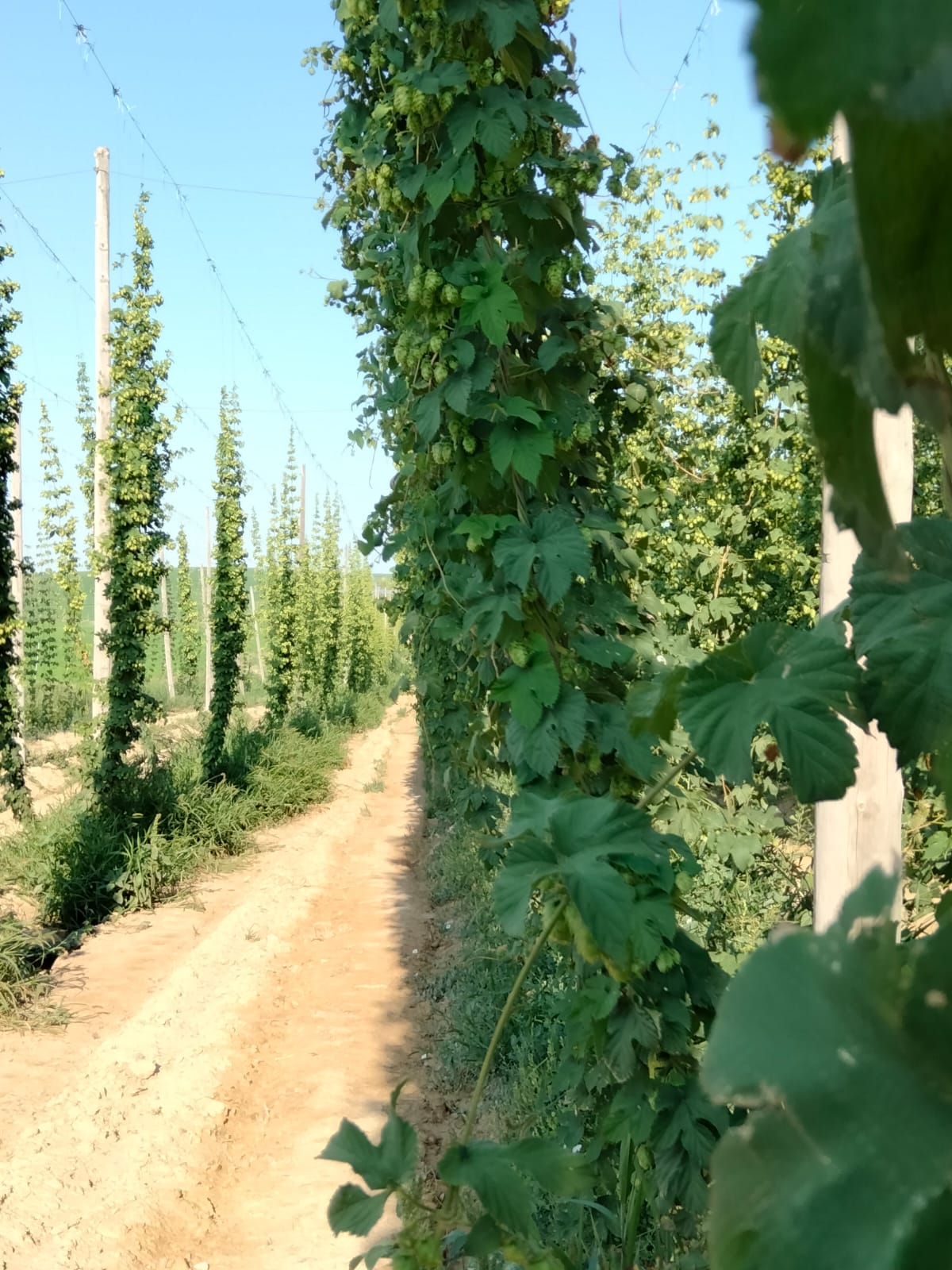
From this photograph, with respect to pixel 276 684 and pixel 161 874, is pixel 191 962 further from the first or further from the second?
pixel 276 684

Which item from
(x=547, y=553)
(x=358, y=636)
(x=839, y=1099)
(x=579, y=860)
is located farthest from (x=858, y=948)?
(x=358, y=636)

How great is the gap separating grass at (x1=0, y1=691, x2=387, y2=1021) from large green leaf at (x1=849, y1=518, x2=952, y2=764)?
22.5 ft

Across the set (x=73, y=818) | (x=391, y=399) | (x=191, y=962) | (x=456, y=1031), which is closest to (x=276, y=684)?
(x=73, y=818)

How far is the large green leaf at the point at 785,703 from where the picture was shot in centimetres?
80

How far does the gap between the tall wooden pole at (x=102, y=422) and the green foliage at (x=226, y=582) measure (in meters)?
2.19

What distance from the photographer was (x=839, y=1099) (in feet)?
0.79

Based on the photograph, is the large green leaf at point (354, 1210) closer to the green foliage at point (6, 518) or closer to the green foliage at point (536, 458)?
the green foliage at point (536, 458)

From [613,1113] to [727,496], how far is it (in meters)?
4.22

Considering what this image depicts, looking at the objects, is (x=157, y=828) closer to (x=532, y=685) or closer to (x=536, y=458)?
(x=532, y=685)

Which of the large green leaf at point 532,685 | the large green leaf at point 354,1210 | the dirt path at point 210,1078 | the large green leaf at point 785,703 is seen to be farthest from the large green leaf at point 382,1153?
the dirt path at point 210,1078

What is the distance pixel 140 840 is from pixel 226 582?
198 inches

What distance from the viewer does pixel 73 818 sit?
9.50 meters

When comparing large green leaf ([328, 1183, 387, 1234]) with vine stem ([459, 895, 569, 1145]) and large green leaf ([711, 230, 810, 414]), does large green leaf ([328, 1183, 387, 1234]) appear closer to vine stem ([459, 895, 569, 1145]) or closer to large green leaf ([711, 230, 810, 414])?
vine stem ([459, 895, 569, 1145])

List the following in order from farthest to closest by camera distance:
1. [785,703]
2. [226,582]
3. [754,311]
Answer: [226,582] → [785,703] → [754,311]
